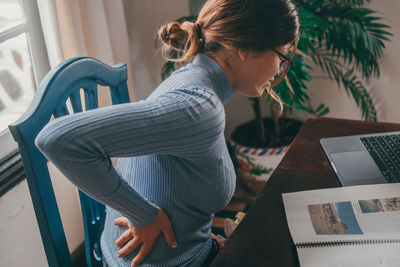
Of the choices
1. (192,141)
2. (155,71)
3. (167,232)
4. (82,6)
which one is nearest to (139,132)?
(192,141)

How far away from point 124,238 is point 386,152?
2.23 feet

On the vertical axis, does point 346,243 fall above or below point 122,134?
below

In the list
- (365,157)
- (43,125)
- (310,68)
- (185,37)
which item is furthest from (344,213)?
(310,68)

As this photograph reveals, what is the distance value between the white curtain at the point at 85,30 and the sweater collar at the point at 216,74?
723 millimetres

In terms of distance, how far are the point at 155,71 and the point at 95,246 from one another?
1.27m

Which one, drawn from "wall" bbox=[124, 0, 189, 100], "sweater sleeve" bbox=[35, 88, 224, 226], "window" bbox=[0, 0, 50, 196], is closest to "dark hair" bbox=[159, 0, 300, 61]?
"sweater sleeve" bbox=[35, 88, 224, 226]

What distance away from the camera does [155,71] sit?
7.28 feet

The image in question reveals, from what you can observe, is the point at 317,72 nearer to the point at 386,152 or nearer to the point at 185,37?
the point at 386,152

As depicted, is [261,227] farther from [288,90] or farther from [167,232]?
[288,90]

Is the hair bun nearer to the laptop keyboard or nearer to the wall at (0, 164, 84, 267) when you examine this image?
the laptop keyboard

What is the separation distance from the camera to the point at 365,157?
1.09 m

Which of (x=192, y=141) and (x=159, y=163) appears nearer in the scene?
(x=192, y=141)

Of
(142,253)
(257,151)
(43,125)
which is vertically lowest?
(257,151)

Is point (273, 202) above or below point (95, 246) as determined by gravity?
above
